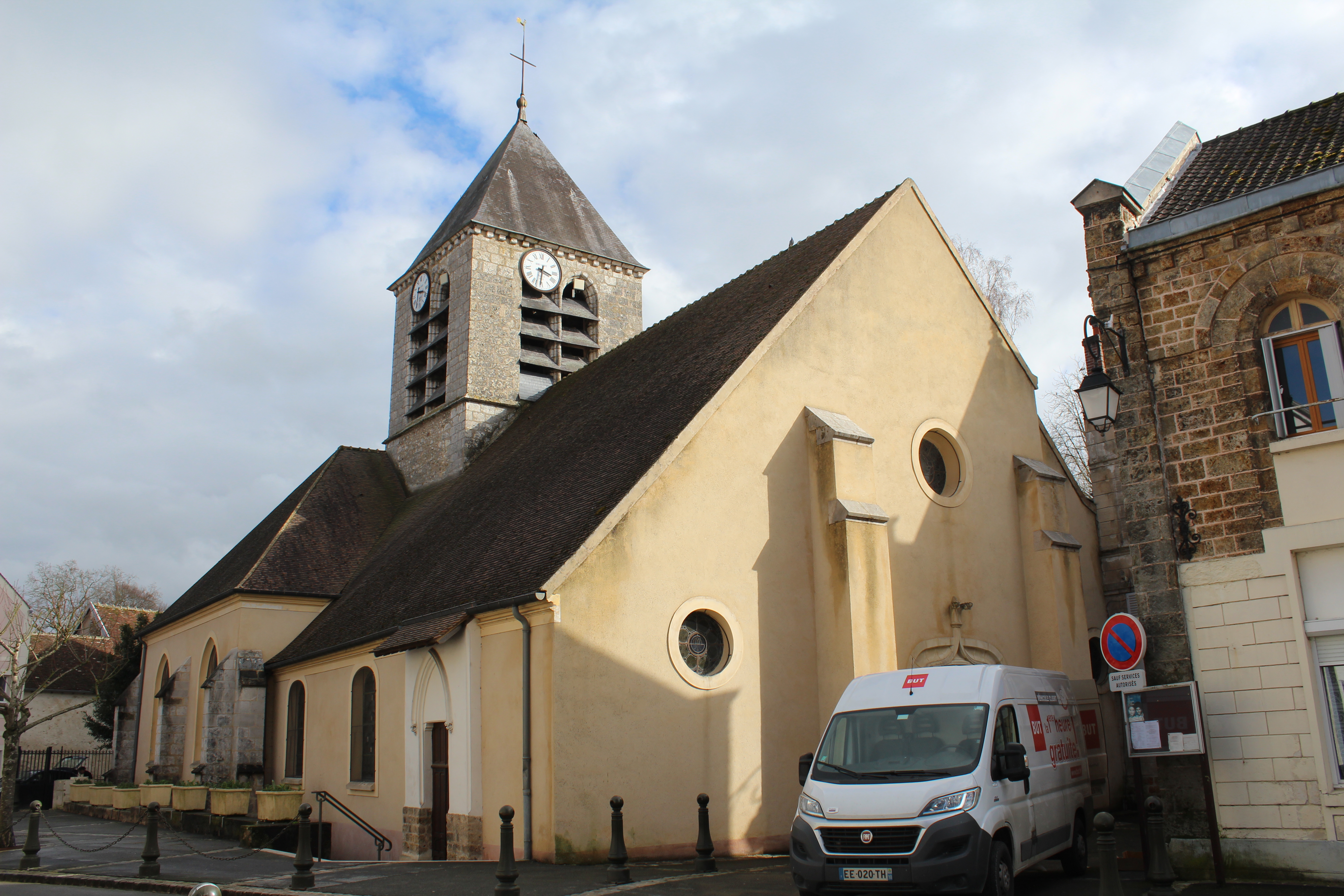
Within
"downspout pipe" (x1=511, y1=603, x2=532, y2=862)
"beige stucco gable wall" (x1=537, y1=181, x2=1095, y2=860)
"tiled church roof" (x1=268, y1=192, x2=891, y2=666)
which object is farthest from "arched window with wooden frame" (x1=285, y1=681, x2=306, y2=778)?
"beige stucco gable wall" (x1=537, y1=181, x2=1095, y2=860)

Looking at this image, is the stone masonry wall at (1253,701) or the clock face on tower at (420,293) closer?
the stone masonry wall at (1253,701)

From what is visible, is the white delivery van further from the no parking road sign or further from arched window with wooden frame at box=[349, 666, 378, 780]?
arched window with wooden frame at box=[349, 666, 378, 780]

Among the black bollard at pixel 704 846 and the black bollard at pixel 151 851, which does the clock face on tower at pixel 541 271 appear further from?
the black bollard at pixel 704 846

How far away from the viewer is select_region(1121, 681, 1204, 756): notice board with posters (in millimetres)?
8883

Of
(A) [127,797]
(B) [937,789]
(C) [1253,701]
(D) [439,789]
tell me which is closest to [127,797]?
(A) [127,797]

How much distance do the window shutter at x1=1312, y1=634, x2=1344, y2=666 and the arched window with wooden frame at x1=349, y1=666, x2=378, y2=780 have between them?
13.1 m

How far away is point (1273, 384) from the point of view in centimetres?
939

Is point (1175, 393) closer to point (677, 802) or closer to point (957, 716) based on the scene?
point (957, 716)

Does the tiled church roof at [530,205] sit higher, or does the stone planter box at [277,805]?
the tiled church roof at [530,205]

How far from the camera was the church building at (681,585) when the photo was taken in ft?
40.1

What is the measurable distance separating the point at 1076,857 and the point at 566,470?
898 cm

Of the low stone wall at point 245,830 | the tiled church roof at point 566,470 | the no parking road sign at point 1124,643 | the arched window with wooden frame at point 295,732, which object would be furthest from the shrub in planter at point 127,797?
the no parking road sign at point 1124,643

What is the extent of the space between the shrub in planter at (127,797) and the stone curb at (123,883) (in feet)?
27.1

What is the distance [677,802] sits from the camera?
12.2 m
